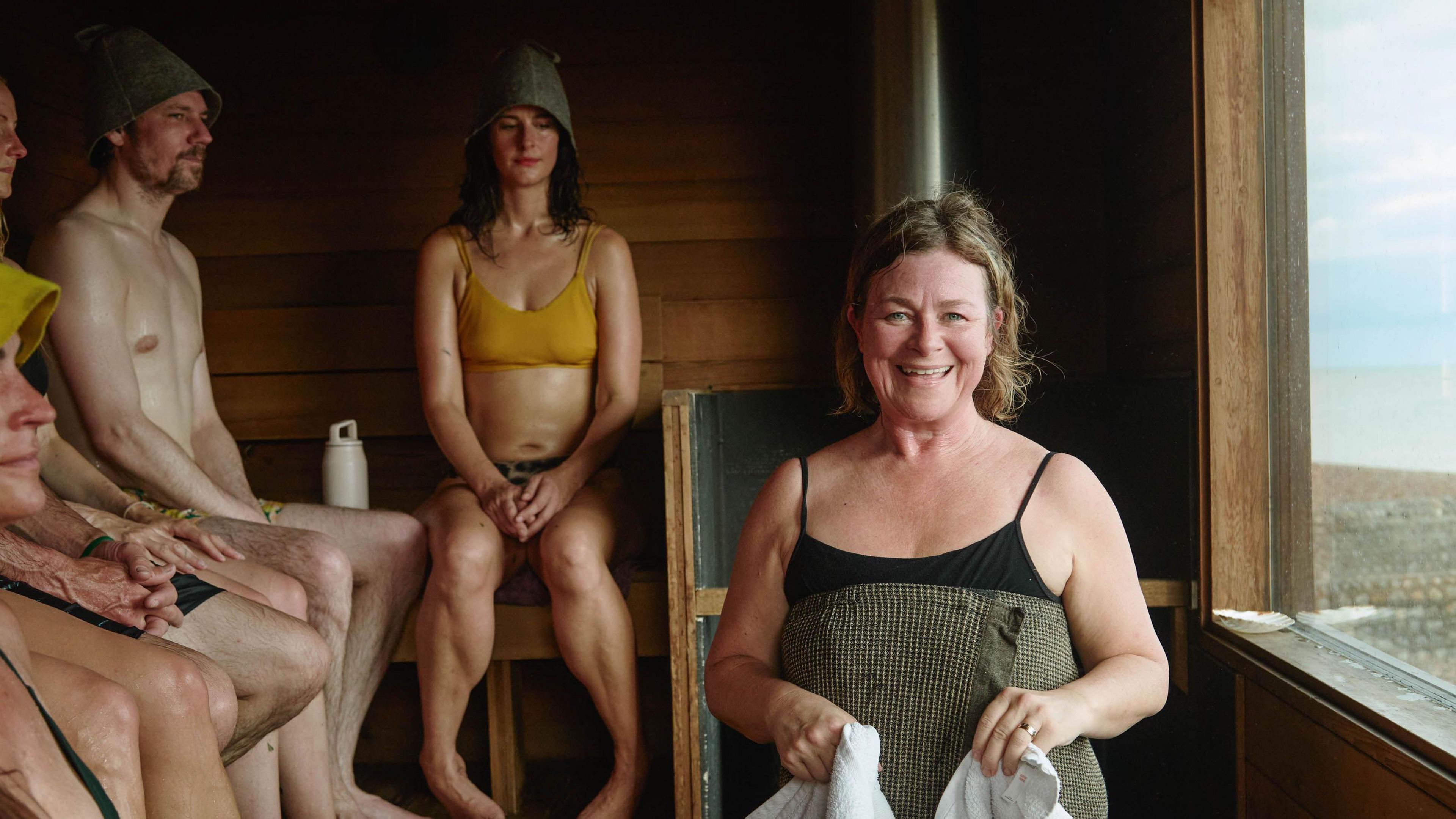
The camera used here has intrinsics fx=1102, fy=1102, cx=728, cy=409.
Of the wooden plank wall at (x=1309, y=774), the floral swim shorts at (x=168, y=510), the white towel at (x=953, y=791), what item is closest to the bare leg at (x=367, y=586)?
the floral swim shorts at (x=168, y=510)

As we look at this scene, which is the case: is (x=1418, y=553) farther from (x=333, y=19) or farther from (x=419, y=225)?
(x=333, y=19)

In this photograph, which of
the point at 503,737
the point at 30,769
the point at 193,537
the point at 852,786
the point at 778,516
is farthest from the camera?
the point at 503,737

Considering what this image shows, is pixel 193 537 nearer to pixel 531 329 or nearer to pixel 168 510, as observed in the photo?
pixel 168 510

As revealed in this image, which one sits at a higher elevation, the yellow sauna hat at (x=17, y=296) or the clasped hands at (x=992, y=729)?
the yellow sauna hat at (x=17, y=296)

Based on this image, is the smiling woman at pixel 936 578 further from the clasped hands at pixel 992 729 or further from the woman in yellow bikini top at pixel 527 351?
the woman in yellow bikini top at pixel 527 351

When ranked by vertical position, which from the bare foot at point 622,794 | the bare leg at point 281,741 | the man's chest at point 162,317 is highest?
the man's chest at point 162,317

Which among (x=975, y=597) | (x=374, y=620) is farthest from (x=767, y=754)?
(x=975, y=597)

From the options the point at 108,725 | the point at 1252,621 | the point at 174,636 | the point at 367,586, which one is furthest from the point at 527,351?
the point at 1252,621

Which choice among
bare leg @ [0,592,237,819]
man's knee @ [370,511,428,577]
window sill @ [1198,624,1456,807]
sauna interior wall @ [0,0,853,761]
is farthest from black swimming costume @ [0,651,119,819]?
sauna interior wall @ [0,0,853,761]

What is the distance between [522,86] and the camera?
2459 millimetres

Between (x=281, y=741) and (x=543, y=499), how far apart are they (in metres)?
0.69

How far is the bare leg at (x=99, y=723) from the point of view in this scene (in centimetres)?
112

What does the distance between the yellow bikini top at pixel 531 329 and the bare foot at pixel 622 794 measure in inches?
34.8

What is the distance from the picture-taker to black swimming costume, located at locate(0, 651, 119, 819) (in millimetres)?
1007
